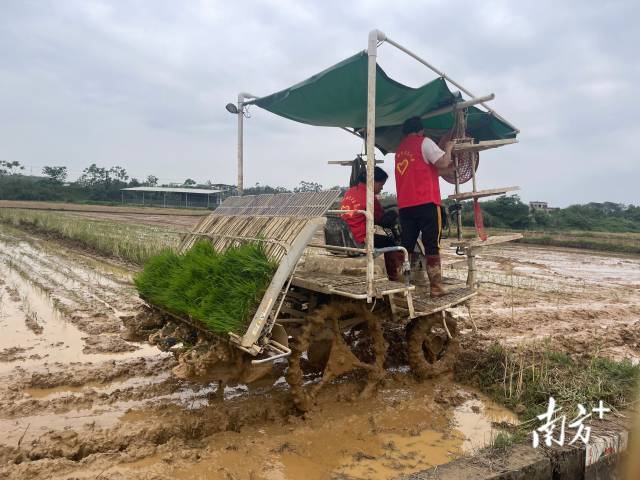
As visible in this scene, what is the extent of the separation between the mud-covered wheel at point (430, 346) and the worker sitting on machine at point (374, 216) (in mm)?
603

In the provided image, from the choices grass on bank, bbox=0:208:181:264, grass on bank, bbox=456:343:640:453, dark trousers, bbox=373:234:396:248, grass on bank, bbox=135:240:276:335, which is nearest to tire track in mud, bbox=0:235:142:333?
grass on bank, bbox=0:208:181:264

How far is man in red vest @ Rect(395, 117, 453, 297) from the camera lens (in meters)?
4.43

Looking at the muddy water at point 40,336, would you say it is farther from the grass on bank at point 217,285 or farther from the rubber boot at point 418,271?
the rubber boot at point 418,271

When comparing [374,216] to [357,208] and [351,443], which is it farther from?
[351,443]

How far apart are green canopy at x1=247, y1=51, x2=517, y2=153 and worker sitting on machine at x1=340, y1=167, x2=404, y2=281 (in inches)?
26.2

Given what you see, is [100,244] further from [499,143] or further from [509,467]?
[509,467]

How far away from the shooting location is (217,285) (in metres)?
3.48

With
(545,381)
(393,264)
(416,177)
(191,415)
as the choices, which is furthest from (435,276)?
(191,415)

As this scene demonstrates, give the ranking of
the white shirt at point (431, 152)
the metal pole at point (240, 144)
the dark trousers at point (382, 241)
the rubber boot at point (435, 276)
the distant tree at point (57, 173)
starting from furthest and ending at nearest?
the distant tree at point (57, 173)
the metal pole at point (240, 144)
the dark trousers at point (382, 241)
the rubber boot at point (435, 276)
the white shirt at point (431, 152)

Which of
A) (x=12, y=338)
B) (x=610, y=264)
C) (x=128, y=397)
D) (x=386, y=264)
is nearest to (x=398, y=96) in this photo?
(x=386, y=264)

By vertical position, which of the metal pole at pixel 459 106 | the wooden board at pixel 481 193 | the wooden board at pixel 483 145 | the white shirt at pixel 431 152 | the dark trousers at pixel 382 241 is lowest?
the dark trousers at pixel 382 241

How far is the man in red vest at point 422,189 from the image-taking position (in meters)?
4.43

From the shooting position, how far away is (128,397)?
402 centimetres

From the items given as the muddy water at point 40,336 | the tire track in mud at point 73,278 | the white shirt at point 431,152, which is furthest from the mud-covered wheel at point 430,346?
the tire track in mud at point 73,278
